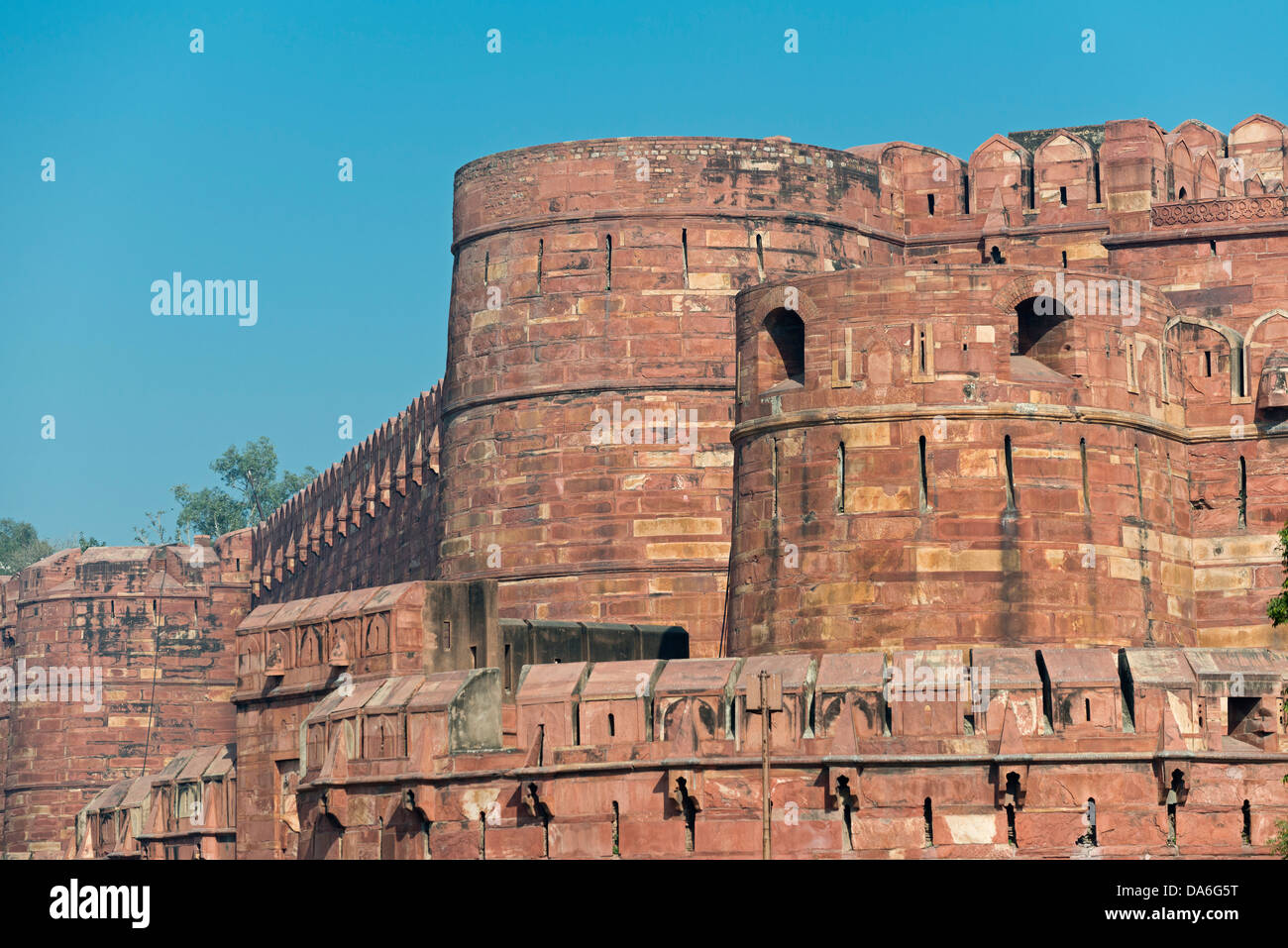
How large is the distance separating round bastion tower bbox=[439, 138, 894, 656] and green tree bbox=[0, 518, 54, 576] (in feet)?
253

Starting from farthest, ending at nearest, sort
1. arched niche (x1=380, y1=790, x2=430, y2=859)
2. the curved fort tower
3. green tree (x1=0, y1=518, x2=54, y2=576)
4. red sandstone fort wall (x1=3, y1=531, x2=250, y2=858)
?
green tree (x1=0, y1=518, x2=54, y2=576), red sandstone fort wall (x1=3, y1=531, x2=250, y2=858), arched niche (x1=380, y1=790, x2=430, y2=859), the curved fort tower

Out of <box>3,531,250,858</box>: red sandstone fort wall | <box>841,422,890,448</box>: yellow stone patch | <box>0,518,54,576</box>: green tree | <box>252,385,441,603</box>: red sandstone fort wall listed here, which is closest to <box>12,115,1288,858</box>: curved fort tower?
<box>841,422,890,448</box>: yellow stone patch

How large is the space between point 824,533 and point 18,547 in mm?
89793

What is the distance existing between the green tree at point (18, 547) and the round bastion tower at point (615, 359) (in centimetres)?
7712

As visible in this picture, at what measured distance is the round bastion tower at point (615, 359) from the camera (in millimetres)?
38938

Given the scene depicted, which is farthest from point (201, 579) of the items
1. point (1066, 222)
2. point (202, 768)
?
point (1066, 222)

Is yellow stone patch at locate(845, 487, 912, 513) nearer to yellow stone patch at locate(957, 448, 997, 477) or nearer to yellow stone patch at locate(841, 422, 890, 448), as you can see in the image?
yellow stone patch at locate(841, 422, 890, 448)

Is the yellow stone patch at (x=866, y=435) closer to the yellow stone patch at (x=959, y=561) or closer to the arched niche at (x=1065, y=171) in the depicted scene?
the yellow stone patch at (x=959, y=561)

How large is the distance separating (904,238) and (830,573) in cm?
1104

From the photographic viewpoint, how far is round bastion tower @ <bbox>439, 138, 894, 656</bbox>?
1533 inches

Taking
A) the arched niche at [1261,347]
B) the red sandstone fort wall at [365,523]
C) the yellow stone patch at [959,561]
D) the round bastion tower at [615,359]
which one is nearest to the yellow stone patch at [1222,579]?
the arched niche at [1261,347]

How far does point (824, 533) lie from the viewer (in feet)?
107

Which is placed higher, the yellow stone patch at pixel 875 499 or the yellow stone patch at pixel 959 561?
the yellow stone patch at pixel 875 499

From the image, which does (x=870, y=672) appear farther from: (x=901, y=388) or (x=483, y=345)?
(x=483, y=345)
